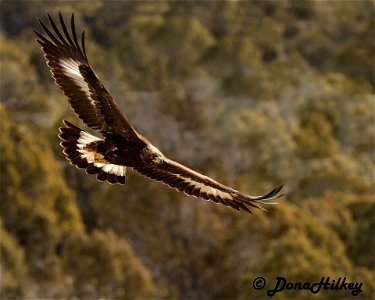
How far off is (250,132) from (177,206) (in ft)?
74.3

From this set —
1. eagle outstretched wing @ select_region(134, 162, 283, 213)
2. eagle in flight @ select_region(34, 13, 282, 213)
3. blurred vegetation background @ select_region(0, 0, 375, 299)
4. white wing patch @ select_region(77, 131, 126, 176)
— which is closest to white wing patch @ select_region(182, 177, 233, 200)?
eagle outstretched wing @ select_region(134, 162, 283, 213)

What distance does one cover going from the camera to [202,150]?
3456 centimetres

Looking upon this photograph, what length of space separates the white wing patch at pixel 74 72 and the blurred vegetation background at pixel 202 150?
0.53 meters

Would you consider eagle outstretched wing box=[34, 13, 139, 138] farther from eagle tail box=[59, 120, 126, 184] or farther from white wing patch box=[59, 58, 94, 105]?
eagle tail box=[59, 120, 126, 184]

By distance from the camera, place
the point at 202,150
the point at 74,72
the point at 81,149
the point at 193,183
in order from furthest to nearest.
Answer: the point at 202,150, the point at 193,183, the point at 81,149, the point at 74,72

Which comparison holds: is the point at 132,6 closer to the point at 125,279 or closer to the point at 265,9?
the point at 265,9

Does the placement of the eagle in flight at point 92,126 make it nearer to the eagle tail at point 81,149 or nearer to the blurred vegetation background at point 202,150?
the eagle tail at point 81,149

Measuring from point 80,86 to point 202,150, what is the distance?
23733 mm

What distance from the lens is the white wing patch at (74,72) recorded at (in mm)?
10844

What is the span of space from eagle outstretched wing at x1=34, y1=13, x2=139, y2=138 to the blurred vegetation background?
15.9 inches

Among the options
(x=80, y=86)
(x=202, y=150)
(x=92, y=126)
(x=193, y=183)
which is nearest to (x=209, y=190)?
(x=193, y=183)

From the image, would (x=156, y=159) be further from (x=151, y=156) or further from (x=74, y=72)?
(x=74, y=72)

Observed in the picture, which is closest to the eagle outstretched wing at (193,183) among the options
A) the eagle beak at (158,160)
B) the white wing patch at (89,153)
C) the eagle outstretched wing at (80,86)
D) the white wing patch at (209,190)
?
the white wing patch at (209,190)

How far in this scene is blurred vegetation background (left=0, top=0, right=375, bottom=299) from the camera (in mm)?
24109
